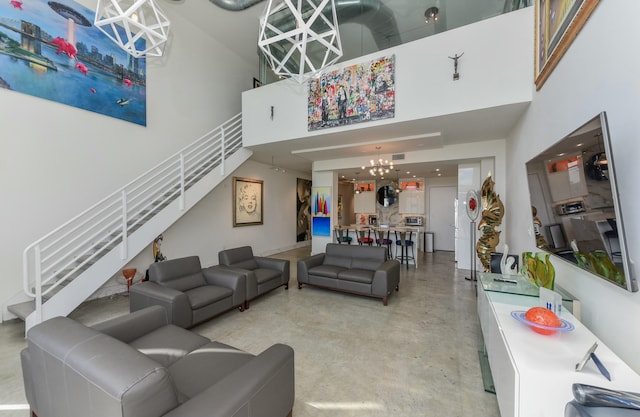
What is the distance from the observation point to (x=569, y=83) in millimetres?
2230

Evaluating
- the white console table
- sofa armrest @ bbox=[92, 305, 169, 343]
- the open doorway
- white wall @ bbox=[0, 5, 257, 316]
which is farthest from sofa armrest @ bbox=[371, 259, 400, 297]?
the open doorway

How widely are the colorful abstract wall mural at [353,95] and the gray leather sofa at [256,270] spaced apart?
277cm

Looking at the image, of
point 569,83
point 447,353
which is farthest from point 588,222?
point 447,353

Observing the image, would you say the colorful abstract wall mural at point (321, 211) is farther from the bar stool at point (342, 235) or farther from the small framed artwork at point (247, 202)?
the small framed artwork at point (247, 202)

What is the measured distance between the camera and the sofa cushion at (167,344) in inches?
76.3

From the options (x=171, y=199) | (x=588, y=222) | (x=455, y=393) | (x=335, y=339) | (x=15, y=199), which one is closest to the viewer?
(x=588, y=222)

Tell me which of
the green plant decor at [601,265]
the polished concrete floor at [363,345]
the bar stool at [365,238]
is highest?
the green plant decor at [601,265]

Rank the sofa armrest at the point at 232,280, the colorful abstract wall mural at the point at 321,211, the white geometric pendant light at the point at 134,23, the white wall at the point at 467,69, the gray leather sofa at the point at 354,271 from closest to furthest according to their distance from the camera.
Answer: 1. the white geometric pendant light at the point at 134,23
2. the white wall at the point at 467,69
3. the sofa armrest at the point at 232,280
4. the gray leather sofa at the point at 354,271
5. the colorful abstract wall mural at the point at 321,211

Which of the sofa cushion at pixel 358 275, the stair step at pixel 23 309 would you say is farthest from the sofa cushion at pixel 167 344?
the sofa cushion at pixel 358 275

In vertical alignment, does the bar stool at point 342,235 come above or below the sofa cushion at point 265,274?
above

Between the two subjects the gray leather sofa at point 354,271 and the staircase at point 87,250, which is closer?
the staircase at point 87,250

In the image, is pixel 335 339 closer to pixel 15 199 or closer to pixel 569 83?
pixel 569 83

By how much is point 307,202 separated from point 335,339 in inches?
297

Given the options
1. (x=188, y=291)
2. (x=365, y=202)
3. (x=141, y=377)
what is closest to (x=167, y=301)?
(x=188, y=291)
